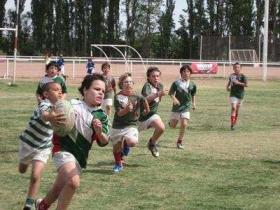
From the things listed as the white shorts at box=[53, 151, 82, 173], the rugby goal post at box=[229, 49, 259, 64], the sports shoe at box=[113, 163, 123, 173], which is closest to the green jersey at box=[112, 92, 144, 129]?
the sports shoe at box=[113, 163, 123, 173]

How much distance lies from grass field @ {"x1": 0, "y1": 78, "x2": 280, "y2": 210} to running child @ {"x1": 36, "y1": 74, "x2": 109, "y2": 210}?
133 cm

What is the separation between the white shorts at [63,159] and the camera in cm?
656

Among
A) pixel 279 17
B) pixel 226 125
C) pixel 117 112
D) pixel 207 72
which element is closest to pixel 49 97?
pixel 117 112

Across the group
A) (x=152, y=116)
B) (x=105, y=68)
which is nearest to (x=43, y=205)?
(x=152, y=116)

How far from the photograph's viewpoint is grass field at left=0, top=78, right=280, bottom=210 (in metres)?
8.19

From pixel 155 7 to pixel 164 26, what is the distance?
292 cm

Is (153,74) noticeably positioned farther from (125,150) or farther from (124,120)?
(124,120)

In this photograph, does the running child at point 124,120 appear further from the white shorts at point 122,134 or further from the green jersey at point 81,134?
the green jersey at point 81,134

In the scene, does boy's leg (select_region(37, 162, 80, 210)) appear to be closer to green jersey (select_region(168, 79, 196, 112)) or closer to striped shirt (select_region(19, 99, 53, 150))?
striped shirt (select_region(19, 99, 53, 150))

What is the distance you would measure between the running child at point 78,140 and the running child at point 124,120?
361 cm

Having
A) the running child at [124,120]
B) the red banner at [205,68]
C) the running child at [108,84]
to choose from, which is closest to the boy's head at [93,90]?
the running child at [124,120]

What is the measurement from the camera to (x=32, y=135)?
7.53 metres

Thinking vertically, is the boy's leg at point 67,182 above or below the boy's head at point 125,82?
below

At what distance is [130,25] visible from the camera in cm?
8644
